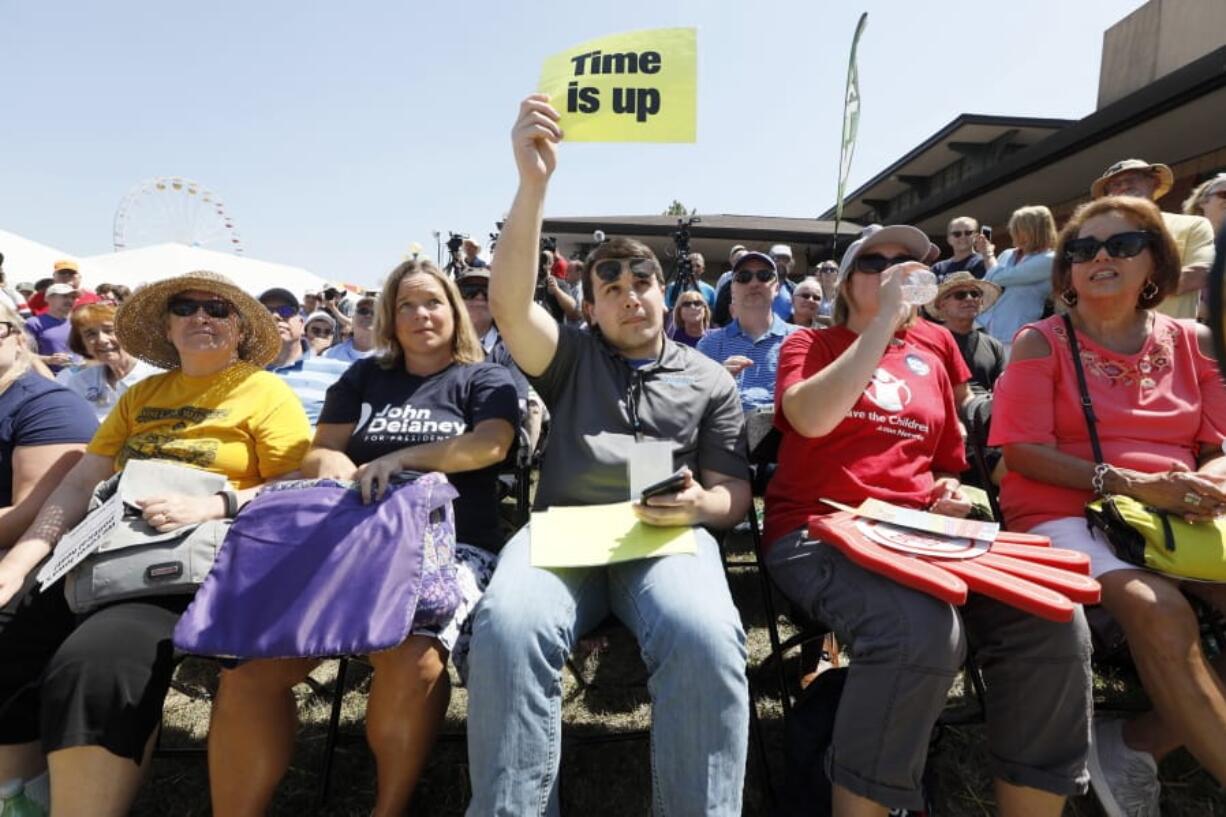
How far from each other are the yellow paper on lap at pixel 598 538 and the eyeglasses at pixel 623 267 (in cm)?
81

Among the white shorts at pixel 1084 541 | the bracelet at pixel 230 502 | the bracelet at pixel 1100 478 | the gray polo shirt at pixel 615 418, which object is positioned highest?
the gray polo shirt at pixel 615 418

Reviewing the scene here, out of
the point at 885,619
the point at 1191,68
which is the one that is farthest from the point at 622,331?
the point at 1191,68

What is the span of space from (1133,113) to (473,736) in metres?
9.96

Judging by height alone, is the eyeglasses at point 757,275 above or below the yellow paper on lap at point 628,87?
below

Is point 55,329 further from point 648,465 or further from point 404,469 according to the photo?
point 648,465

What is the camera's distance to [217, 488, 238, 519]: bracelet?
2031 millimetres

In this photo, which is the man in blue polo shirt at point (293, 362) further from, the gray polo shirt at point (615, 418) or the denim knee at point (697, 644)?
the denim knee at point (697, 644)

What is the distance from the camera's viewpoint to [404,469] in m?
2.11

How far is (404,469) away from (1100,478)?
7.63ft

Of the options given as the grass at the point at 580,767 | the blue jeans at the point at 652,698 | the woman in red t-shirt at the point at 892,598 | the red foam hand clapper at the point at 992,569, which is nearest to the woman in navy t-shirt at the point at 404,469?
the blue jeans at the point at 652,698

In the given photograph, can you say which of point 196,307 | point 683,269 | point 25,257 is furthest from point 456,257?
point 25,257

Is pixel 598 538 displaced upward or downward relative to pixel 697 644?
upward

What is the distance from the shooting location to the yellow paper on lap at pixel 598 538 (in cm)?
178

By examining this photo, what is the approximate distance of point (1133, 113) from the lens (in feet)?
24.4
